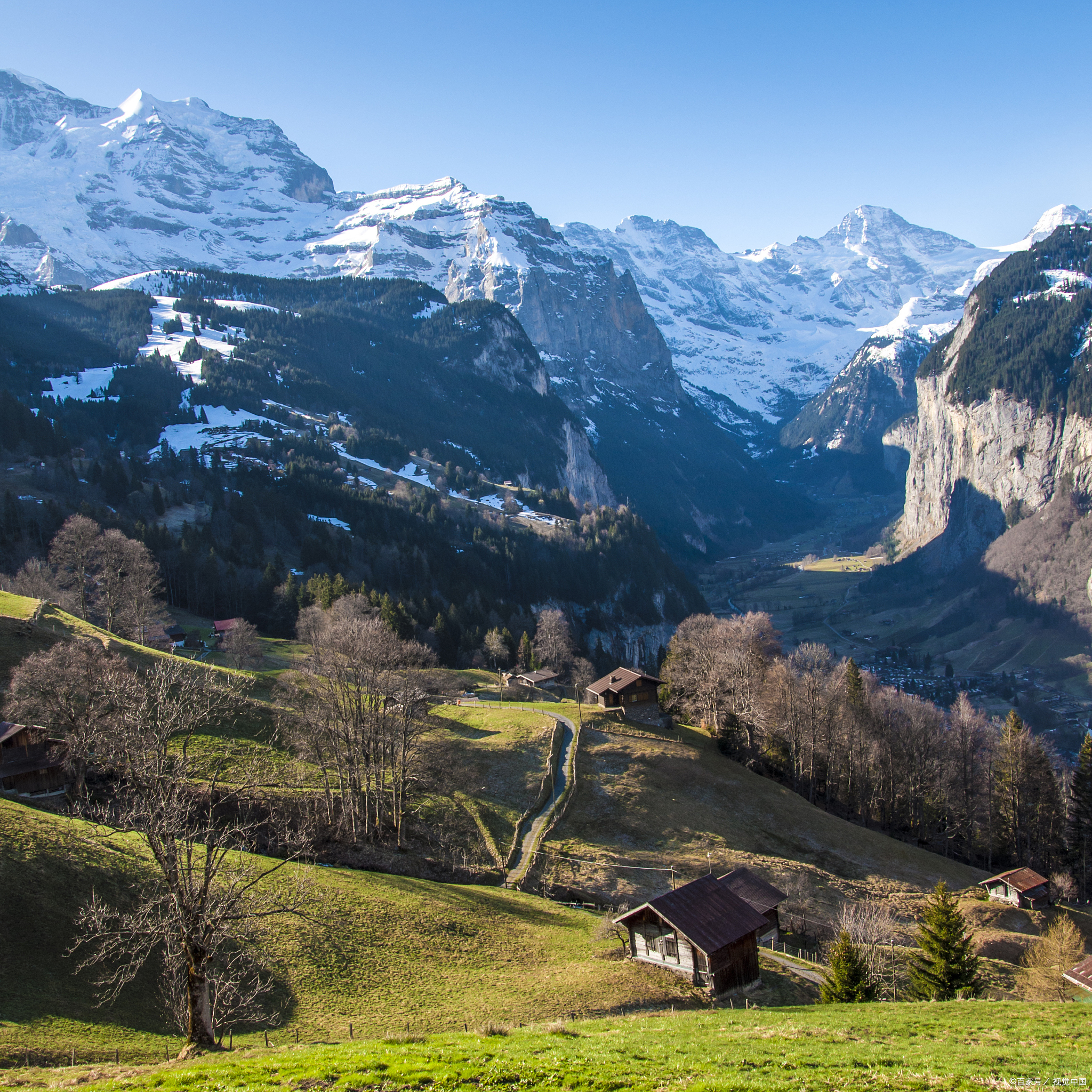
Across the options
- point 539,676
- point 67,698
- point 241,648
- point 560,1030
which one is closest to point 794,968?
point 560,1030

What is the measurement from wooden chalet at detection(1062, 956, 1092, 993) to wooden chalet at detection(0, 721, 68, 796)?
210ft

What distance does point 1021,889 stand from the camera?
63.2 m

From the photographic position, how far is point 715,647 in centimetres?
9000

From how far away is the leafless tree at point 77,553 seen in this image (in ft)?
295

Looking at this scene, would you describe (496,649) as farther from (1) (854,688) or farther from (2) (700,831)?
(2) (700,831)

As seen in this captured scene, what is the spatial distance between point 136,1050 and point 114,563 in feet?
257

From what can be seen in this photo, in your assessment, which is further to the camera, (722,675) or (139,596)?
(139,596)

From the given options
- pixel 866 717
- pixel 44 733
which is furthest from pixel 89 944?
pixel 866 717

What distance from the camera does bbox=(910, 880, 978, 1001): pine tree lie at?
127 ft

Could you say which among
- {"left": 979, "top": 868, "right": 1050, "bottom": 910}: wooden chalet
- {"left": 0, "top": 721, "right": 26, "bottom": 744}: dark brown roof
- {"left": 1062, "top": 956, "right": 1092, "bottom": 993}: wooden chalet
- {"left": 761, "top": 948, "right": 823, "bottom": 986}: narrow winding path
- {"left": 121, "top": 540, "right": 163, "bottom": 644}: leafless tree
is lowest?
{"left": 979, "top": 868, "right": 1050, "bottom": 910}: wooden chalet

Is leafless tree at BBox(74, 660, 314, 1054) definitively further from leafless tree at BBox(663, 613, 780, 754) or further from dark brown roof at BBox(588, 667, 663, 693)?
leafless tree at BBox(663, 613, 780, 754)

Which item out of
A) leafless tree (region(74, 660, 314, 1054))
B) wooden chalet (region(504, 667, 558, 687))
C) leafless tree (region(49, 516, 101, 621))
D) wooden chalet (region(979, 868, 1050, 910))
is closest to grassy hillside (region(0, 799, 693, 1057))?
leafless tree (region(74, 660, 314, 1054))

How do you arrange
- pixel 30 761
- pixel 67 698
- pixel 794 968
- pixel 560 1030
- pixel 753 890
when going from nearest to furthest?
pixel 560 1030 < pixel 794 968 < pixel 753 890 < pixel 30 761 < pixel 67 698

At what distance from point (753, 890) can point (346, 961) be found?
85.5ft
